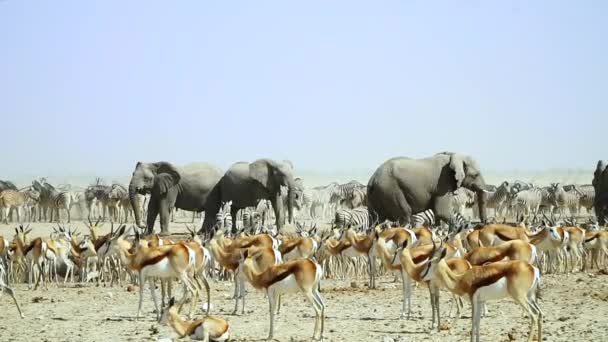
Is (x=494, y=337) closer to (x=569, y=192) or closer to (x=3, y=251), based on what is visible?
(x=3, y=251)

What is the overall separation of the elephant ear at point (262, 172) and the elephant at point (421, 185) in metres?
4.11

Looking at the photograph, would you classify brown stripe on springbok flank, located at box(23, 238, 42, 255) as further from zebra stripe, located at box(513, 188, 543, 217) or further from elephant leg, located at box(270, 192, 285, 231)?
zebra stripe, located at box(513, 188, 543, 217)

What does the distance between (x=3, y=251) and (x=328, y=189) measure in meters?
38.0

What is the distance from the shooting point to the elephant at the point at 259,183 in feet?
103

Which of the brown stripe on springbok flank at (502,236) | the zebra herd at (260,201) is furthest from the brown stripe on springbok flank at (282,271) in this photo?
the zebra herd at (260,201)

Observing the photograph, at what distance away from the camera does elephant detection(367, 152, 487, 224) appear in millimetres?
28547

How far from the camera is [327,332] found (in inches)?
539

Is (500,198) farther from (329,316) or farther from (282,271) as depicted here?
(282,271)

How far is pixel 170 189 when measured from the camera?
32375mm

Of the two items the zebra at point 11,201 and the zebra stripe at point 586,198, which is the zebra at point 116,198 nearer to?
the zebra at point 11,201

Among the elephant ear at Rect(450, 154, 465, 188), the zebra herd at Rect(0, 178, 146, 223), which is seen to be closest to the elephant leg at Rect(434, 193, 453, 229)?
the elephant ear at Rect(450, 154, 465, 188)

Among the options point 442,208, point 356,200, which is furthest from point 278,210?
point 356,200

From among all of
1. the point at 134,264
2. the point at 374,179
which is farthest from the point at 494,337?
the point at 374,179

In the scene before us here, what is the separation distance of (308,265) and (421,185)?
51.7ft
